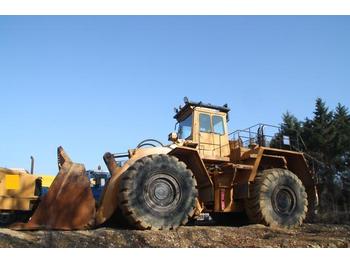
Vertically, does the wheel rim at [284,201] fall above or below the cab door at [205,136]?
below

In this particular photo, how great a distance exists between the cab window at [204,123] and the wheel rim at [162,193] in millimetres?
3108

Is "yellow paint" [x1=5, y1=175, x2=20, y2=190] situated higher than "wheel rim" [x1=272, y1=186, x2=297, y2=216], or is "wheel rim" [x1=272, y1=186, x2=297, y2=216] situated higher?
"yellow paint" [x1=5, y1=175, x2=20, y2=190]

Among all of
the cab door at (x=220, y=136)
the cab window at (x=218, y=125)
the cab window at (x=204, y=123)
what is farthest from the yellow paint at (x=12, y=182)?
the cab window at (x=218, y=125)

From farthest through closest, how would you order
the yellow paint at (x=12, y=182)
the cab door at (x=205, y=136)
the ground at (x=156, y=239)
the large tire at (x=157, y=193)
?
the cab door at (x=205, y=136)
the yellow paint at (x=12, y=182)
the large tire at (x=157, y=193)
the ground at (x=156, y=239)

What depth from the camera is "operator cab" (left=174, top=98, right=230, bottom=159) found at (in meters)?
12.2

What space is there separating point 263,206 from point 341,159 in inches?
1191

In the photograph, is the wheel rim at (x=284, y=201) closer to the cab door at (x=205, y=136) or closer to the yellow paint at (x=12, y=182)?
the cab door at (x=205, y=136)

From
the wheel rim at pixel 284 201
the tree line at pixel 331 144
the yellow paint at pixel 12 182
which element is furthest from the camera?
the tree line at pixel 331 144

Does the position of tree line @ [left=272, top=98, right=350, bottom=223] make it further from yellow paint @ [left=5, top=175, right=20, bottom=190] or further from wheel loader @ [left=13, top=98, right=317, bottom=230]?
yellow paint @ [left=5, top=175, right=20, bottom=190]

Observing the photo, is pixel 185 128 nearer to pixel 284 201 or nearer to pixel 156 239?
pixel 284 201

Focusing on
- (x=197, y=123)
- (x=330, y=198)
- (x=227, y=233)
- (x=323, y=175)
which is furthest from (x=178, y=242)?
(x=323, y=175)

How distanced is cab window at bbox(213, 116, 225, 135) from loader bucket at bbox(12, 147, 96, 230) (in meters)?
4.94

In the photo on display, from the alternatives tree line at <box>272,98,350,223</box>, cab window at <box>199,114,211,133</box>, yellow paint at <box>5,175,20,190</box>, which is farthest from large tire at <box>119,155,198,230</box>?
tree line at <box>272,98,350,223</box>

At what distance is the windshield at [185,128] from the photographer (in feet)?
40.7
